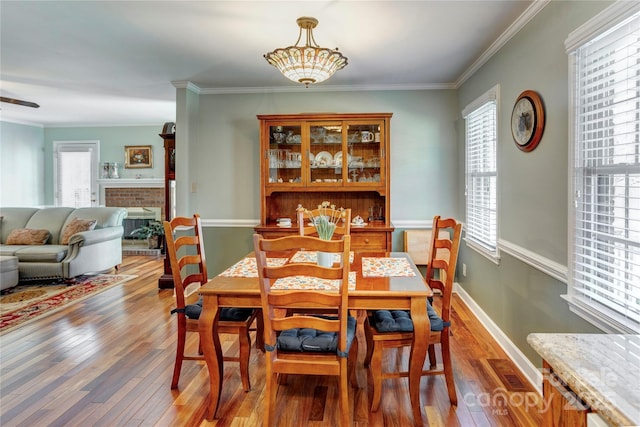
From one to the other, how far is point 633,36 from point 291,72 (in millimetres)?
1804

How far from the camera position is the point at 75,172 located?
24.8ft

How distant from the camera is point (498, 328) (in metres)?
3.10

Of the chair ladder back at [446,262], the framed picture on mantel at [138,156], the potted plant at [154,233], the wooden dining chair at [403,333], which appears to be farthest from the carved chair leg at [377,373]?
the framed picture on mantel at [138,156]

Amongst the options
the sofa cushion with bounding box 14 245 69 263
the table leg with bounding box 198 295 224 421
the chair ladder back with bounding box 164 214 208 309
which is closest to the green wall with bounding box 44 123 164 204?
the sofa cushion with bounding box 14 245 69 263

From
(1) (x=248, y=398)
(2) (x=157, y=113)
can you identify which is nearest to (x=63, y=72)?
(2) (x=157, y=113)

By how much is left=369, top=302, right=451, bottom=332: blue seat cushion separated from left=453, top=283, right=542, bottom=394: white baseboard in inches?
28.6

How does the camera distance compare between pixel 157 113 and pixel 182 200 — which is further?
pixel 157 113

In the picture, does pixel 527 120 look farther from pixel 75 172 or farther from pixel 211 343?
pixel 75 172

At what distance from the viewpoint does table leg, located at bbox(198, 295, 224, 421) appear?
6.68ft

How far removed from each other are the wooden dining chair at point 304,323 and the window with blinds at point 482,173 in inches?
76.6

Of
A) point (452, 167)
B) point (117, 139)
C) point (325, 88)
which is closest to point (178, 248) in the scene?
point (325, 88)

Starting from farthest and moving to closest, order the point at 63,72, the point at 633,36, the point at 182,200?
the point at 182,200 → the point at 63,72 → the point at 633,36

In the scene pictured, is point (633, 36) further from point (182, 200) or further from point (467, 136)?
point (182, 200)

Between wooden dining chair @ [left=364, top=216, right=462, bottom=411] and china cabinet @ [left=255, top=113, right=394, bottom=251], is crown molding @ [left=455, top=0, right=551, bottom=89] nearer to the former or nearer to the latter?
china cabinet @ [left=255, top=113, right=394, bottom=251]
